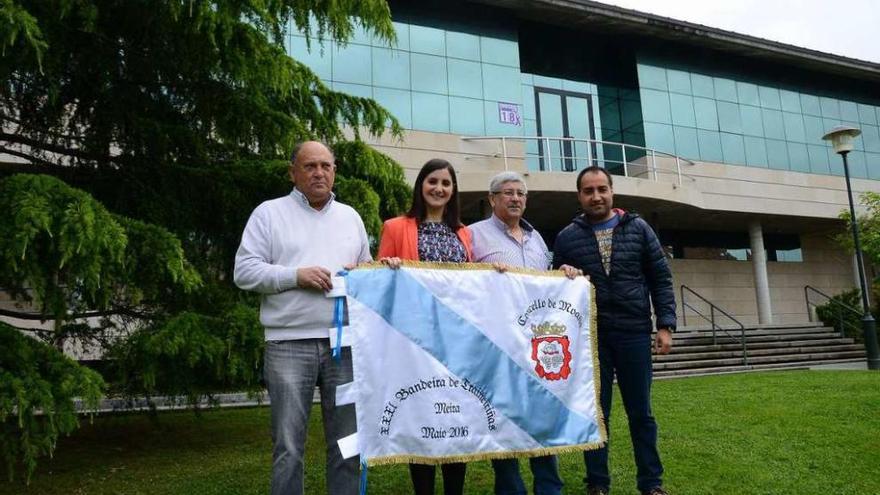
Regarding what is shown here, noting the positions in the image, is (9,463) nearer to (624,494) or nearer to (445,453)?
(445,453)

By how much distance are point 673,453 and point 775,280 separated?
2206 cm

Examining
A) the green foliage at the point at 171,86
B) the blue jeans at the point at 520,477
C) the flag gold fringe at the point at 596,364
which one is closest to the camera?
the blue jeans at the point at 520,477

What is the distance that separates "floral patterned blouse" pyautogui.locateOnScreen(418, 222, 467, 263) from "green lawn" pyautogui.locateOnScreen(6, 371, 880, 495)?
6.25 ft

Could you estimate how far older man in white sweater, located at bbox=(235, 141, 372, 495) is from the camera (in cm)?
320

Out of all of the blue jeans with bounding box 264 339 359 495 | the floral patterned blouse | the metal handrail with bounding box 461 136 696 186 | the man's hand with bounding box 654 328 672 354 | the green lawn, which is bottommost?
the green lawn

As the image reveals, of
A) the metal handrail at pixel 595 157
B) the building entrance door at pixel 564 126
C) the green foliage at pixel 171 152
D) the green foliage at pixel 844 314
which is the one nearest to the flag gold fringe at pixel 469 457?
the green foliage at pixel 171 152

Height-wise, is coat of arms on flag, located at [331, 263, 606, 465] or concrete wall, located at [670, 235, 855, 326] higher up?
concrete wall, located at [670, 235, 855, 326]

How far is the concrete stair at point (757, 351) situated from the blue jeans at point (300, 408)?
12.4 m

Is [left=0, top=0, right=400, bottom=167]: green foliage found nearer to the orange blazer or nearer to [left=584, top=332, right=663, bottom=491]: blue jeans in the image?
the orange blazer

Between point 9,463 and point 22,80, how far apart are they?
3.56 m

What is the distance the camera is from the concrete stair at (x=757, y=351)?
15.5 m

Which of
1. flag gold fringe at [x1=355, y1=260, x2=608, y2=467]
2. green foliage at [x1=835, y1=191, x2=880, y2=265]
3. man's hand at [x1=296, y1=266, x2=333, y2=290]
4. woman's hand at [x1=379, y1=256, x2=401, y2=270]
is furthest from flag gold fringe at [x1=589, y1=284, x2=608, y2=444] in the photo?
green foliage at [x1=835, y1=191, x2=880, y2=265]

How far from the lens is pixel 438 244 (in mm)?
3867

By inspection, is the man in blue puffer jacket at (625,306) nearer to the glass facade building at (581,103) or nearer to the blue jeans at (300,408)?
the blue jeans at (300,408)
